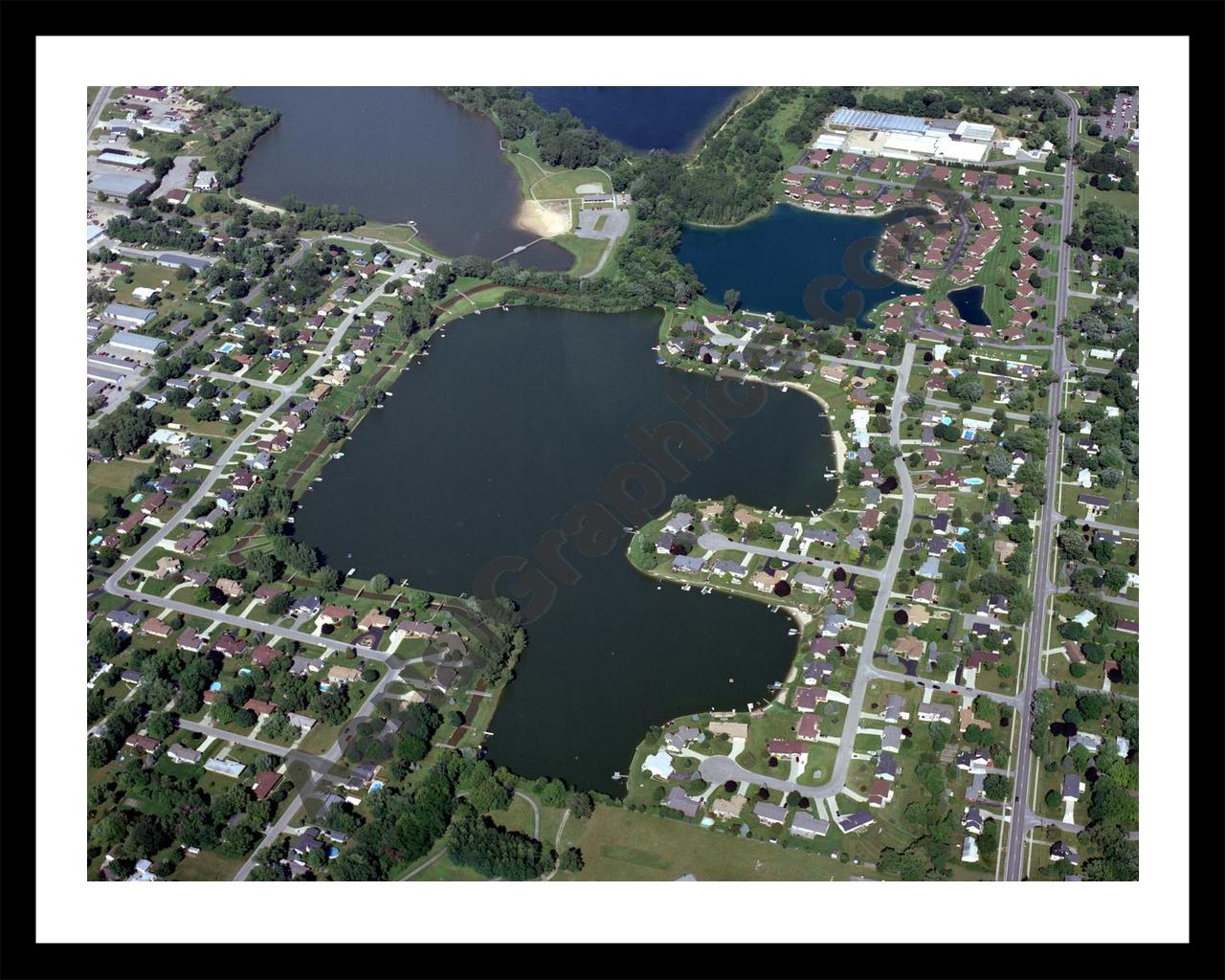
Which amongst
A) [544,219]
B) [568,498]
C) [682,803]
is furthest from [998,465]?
[544,219]

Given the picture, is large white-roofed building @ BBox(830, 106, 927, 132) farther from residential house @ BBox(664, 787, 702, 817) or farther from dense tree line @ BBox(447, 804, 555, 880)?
dense tree line @ BBox(447, 804, 555, 880)

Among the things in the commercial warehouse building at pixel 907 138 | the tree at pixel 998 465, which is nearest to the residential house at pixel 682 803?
the tree at pixel 998 465

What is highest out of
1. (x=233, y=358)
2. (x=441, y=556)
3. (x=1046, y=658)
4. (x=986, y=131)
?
(x=986, y=131)

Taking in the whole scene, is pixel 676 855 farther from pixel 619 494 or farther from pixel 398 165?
pixel 398 165

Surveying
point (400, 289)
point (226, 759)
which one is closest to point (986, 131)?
point (400, 289)

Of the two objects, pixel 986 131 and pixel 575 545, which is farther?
pixel 986 131

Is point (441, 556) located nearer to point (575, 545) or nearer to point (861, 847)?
point (575, 545)

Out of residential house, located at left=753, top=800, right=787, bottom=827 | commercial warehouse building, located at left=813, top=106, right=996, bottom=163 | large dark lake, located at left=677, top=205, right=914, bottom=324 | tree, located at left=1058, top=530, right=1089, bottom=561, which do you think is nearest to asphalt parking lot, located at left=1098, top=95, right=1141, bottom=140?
commercial warehouse building, located at left=813, top=106, right=996, bottom=163
